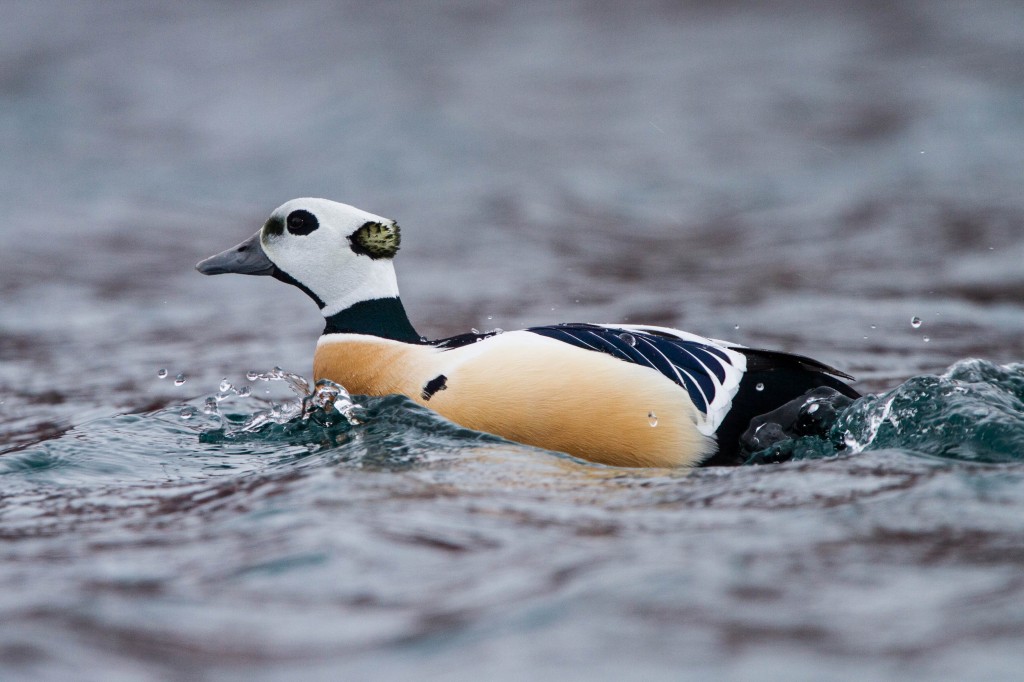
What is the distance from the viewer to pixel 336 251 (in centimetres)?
503

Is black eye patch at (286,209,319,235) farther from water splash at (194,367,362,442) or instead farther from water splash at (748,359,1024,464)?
water splash at (748,359,1024,464)

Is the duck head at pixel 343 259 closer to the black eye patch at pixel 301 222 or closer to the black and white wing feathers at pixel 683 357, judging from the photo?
the black eye patch at pixel 301 222

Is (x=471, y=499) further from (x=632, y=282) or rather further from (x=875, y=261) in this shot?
(x=875, y=261)

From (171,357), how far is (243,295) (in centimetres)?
203

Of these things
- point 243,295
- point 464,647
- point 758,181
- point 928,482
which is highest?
point 758,181

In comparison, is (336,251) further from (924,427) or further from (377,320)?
(924,427)

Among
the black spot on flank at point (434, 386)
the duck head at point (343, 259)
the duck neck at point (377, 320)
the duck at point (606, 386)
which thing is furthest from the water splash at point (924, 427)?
the duck head at point (343, 259)

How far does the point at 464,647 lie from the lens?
270cm

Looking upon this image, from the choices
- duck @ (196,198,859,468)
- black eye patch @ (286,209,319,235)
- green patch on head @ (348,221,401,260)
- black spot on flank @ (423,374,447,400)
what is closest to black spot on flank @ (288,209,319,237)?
black eye patch @ (286,209,319,235)

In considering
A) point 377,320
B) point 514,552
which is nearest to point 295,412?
point 377,320

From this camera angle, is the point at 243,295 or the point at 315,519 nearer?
the point at 315,519

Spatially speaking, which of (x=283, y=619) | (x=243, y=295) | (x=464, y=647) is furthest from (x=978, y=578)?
(x=243, y=295)

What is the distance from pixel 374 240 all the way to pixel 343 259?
0.15m

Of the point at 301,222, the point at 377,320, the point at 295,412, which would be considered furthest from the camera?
the point at 295,412
